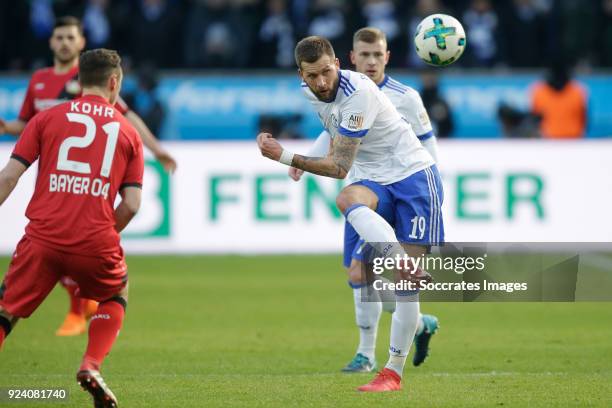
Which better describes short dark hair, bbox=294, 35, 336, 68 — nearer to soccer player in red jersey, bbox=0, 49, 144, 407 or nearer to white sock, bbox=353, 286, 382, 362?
soccer player in red jersey, bbox=0, 49, 144, 407

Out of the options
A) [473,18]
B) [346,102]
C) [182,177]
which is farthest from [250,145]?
[346,102]

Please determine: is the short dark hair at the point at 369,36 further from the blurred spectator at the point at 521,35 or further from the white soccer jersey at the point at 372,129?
the blurred spectator at the point at 521,35

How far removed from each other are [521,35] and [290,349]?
12722 millimetres

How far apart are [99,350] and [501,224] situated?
9941 mm

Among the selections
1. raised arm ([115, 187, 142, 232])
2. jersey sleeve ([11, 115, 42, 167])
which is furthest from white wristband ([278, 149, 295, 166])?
jersey sleeve ([11, 115, 42, 167])

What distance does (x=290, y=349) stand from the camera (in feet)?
32.7

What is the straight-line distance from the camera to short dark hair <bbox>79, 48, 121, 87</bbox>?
678cm

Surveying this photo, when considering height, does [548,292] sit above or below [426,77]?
below

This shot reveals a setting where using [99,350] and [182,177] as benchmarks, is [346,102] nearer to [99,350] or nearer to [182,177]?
[99,350]

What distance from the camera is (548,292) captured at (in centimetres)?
1040

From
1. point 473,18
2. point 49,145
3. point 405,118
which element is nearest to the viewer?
point 49,145

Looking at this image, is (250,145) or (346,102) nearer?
(346,102)

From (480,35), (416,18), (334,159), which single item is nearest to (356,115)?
(334,159)

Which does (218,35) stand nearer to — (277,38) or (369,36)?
(277,38)
